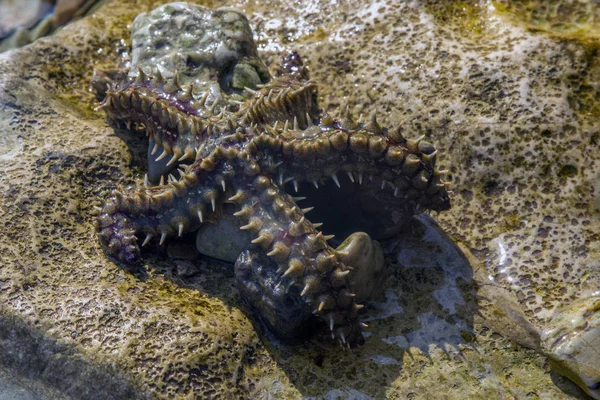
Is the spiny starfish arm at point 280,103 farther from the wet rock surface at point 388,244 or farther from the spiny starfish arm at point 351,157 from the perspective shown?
the wet rock surface at point 388,244

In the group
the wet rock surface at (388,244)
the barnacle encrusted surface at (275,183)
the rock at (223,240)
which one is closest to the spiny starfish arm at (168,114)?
the barnacle encrusted surface at (275,183)

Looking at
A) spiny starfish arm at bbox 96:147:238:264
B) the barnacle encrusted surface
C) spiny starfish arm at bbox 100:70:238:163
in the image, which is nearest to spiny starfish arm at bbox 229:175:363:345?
the barnacle encrusted surface

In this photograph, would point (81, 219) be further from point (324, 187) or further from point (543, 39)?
point (543, 39)

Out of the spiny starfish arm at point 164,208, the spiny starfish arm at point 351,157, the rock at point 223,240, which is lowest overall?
the rock at point 223,240

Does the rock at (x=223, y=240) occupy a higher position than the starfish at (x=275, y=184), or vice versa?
the starfish at (x=275, y=184)

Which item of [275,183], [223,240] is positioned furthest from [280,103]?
[223,240]

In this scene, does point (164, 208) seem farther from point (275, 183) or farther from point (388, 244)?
point (388, 244)

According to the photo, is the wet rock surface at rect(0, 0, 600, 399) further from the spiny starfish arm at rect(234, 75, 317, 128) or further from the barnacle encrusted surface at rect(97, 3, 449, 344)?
the spiny starfish arm at rect(234, 75, 317, 128)
